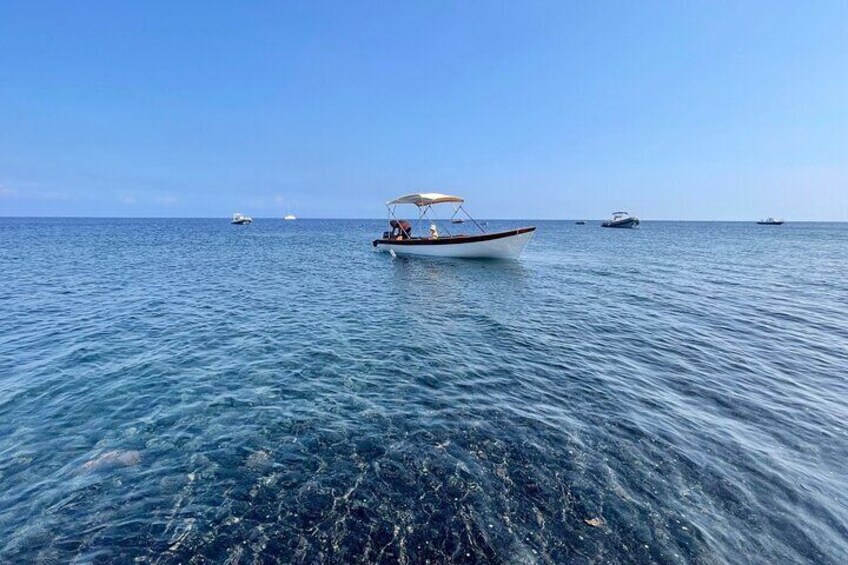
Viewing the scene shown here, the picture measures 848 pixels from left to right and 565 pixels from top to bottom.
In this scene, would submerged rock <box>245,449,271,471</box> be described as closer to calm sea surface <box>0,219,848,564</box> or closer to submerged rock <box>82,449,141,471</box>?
calm sea surface <box>0,219,848,564</box>

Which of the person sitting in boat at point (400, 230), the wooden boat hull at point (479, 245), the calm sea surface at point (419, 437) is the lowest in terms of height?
the calm sea surface at point (419, 437)

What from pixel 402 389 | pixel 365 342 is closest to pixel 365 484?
pixel 402 389

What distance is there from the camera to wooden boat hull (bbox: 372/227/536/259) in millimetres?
32469

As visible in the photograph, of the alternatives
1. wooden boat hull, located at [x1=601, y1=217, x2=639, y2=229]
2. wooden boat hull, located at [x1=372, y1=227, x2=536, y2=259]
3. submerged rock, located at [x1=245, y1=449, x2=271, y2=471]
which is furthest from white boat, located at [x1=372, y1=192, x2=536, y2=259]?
wooden boat hull, located at [x1=601, y1=217, x2=639, y2=229]

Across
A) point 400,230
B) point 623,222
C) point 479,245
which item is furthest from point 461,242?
point 623,222

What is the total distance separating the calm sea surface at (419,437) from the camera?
5.18 meters

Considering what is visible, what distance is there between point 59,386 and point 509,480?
1132 centimetres

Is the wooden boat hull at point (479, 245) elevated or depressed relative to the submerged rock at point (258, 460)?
elevated

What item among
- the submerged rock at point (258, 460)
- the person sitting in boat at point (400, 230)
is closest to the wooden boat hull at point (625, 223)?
the person sitting in boat at point (400, 230)

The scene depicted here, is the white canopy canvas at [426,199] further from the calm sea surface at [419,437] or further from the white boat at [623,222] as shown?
the white boat at [623,222]

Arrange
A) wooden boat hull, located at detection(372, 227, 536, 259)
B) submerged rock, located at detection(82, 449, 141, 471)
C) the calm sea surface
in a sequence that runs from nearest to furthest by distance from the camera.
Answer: the calm sea surface → submerged rock, located at detection(82, 449, 141, 471) → wooden boat hull, located at detection(372, 227, 536, 259)

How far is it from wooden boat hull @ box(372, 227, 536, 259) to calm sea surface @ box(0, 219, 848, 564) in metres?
16.2

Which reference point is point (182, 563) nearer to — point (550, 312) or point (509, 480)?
point (509, 480)

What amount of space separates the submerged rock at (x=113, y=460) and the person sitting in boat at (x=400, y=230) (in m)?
34.9
